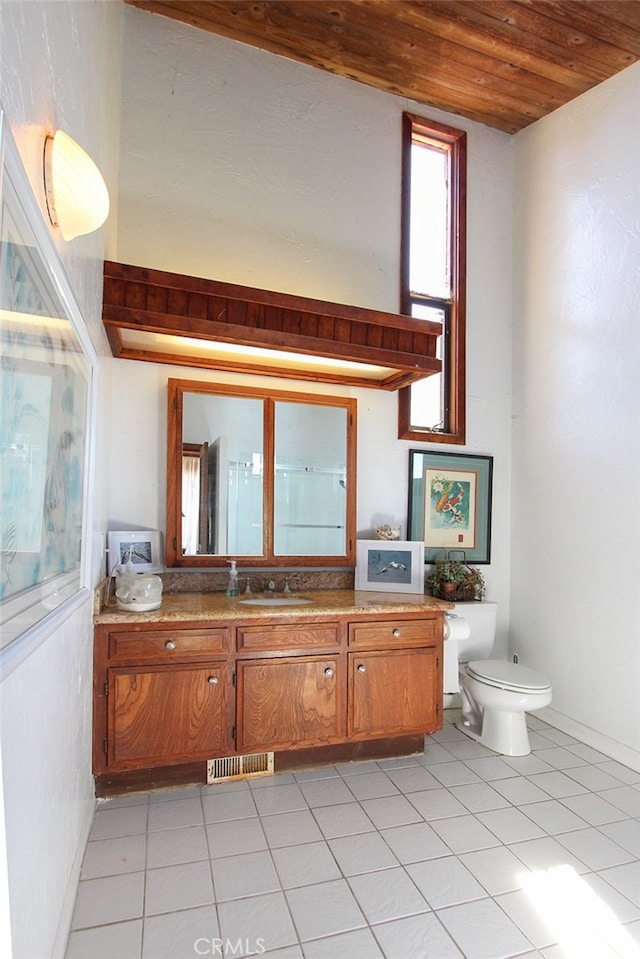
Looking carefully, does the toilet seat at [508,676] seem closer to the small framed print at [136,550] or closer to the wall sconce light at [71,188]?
Result: the small framed print at [136,550]

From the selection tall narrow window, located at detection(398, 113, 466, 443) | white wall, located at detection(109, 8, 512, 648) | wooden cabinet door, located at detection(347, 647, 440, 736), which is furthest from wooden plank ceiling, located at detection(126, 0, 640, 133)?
wooden cabinet door, located at detection(347, 647, 440, 736)

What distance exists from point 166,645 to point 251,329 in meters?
1.47

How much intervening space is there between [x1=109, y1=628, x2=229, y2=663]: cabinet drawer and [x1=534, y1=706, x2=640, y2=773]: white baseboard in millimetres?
2082

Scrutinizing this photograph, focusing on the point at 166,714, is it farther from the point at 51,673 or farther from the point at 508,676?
the point at 508,676

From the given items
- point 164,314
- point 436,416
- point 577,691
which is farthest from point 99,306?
point 577,691

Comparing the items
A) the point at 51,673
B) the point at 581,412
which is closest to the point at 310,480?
the point at 581,412

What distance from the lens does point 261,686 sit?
7.84 feet

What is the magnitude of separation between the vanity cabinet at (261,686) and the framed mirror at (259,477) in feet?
1.90

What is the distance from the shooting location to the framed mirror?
2.80 meters

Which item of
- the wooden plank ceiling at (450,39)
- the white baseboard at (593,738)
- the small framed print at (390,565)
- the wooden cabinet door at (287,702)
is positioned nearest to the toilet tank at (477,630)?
the small framed print at (390,565)

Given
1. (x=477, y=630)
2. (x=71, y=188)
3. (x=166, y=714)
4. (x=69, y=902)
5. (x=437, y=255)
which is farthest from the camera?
(x=437, y=255)

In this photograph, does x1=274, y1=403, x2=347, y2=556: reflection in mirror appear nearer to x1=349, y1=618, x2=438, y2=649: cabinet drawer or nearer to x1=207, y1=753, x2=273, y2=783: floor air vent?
x1=349, y1=618, x2=438, y2=649: cabinet drawer

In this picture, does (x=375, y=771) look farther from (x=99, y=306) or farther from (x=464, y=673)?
(x=99, y=306)

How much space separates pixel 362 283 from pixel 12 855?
10.3 ft
